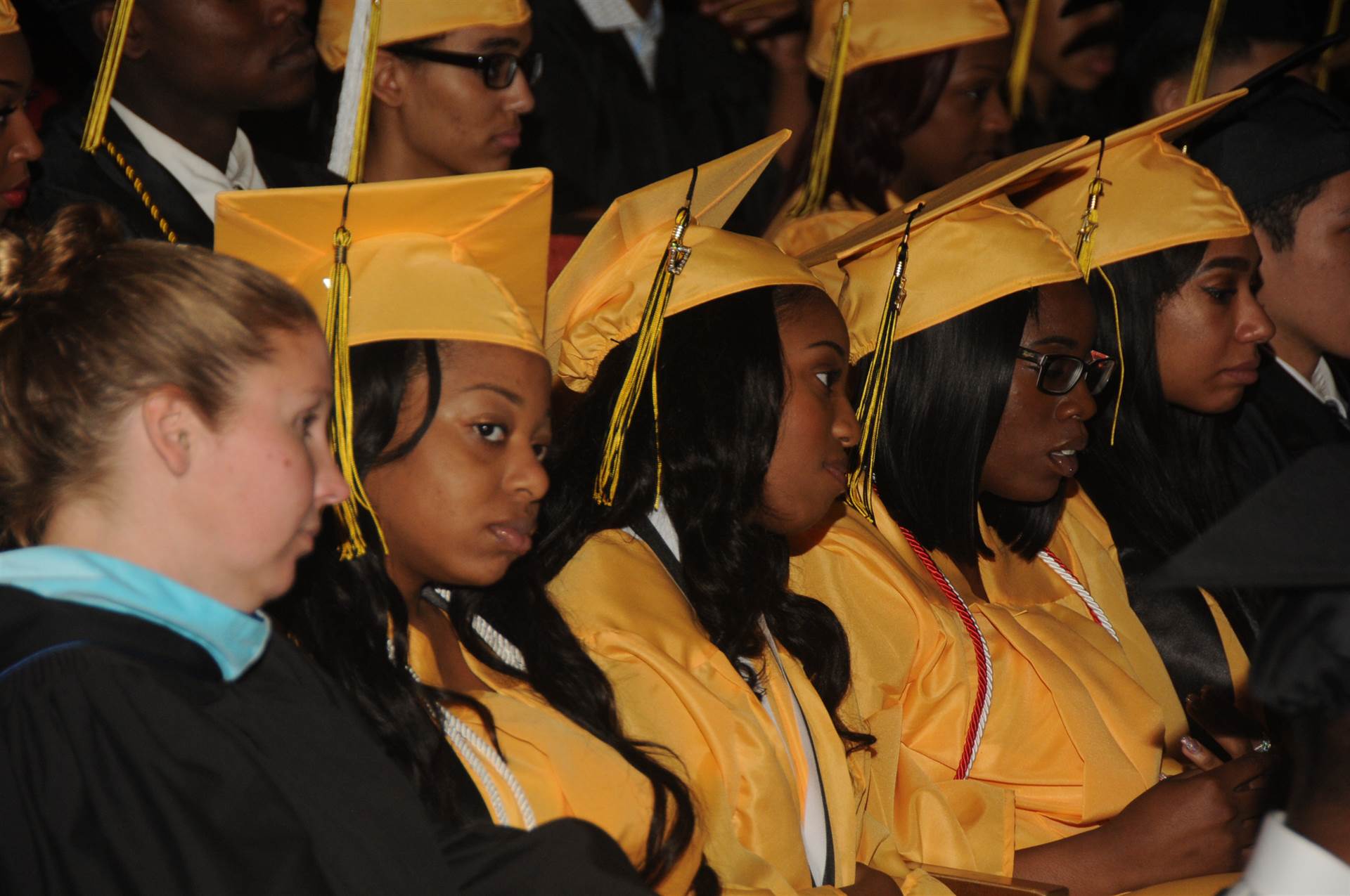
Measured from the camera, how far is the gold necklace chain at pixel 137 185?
2818mm

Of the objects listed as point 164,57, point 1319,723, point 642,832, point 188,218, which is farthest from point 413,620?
point 164,57

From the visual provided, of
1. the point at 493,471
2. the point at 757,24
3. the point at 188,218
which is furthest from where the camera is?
the point at 757,24

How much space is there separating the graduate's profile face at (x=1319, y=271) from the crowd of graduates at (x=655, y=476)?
0.04 feet

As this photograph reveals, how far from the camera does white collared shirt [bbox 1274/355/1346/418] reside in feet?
11.3

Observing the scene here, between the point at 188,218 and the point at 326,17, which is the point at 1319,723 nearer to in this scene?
the point at 188,218

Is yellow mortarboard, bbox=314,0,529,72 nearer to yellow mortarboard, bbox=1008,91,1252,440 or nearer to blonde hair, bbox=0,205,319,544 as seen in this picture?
yellow mortarboard, bbox=1008,91,1252,440

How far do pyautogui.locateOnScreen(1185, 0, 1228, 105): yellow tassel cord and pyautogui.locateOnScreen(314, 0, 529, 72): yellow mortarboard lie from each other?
169cm

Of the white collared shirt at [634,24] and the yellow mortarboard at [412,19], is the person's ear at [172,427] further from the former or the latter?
the white collared shirt at [634,24]

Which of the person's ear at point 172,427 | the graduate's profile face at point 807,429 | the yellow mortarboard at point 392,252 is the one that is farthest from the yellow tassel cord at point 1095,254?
the person's ear at point 172,427

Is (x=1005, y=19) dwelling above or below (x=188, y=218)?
Result: above

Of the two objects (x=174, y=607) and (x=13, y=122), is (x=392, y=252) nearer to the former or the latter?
(x=174, y=607)

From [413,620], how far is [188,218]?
128 centimetres

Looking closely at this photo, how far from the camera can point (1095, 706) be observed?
2.52 metres

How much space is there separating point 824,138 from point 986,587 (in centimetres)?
144
